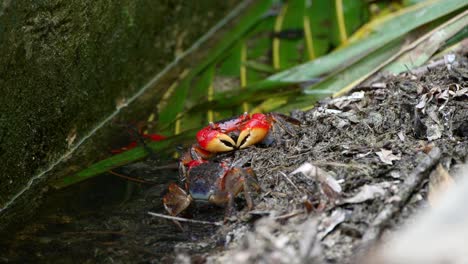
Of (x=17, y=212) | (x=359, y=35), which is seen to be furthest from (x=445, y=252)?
(x=359, y=35)

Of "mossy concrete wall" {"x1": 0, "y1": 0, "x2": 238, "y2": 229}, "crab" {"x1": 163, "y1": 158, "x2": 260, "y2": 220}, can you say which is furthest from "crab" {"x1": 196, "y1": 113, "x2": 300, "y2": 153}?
"mossy concrete wall" {"x1": 0, "y1": 0, "x2": 238, "y2": 229}

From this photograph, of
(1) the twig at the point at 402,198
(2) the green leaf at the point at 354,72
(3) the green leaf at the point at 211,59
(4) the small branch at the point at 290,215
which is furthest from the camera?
(3) the green leaf at the point at 211,59

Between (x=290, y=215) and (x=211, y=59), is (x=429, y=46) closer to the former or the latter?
(x=211, y=59)

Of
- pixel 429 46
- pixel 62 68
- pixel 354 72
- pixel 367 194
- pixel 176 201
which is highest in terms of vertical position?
pixel 62 68

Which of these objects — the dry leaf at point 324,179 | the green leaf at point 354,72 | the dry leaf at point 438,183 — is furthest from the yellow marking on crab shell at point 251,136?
the dry leaf at point 438,183

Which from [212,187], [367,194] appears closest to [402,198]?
[367,194]

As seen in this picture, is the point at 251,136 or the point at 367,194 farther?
the point at 251,136

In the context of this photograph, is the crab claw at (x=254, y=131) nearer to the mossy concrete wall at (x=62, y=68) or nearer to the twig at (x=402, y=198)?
the twig at (x=402, y=198)
